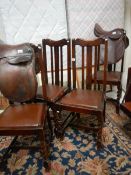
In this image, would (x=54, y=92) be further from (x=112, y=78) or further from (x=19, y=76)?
(x=112, y=78)

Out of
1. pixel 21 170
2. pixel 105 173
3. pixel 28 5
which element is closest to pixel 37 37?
pixel 28 5

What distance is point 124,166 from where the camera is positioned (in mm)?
1594

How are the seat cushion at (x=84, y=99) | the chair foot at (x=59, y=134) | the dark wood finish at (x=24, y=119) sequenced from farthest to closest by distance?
the chair foot at (x=59, y=134) < the seat cushion at (x=84, y=99) < the dark wood finish at (x=24, y=119)

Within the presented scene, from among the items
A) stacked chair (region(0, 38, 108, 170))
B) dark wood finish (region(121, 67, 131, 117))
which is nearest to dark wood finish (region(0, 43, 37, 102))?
stacked chair (region(0, 38, 108, 170))

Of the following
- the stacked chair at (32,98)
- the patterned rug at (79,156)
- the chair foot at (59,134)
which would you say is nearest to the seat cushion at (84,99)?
the stacked chair at (32,98)

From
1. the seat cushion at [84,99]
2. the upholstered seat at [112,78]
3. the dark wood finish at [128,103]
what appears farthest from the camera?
the upholstered seat at [112,78]

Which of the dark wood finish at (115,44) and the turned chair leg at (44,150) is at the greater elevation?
the dark wood finish at (115,44)

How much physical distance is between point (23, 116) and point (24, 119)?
5cm

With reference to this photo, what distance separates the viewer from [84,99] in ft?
5.98

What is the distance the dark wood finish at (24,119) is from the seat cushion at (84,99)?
0.26 m

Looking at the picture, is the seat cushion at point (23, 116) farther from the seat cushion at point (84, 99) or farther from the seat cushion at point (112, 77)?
the seat cushion at point (112, 77)

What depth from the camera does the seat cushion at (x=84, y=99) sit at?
5.68 feet

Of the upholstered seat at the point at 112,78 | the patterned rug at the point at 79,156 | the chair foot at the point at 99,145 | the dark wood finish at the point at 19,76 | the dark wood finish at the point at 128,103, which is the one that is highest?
the dark wood finish at the point at 19,76

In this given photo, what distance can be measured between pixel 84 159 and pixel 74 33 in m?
1.71
